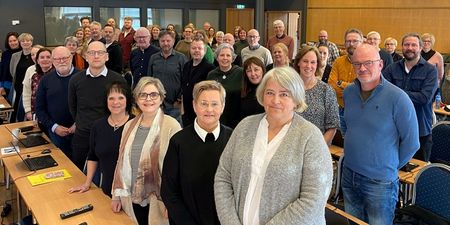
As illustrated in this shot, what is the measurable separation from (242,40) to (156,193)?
5.83 metres

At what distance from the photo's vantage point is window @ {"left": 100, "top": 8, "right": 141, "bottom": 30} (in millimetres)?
11109

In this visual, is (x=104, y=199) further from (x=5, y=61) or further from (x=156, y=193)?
(x=5, y=61)

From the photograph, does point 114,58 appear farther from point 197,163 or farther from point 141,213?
point 197,163

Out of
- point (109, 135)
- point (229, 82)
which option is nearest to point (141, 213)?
point (109, 135)

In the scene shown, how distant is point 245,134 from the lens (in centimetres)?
197

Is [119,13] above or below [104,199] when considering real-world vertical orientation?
above

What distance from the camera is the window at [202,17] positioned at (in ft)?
41.4

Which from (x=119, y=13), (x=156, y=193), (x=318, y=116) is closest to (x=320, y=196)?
(x=156, y=193)

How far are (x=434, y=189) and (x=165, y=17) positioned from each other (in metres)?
10.4

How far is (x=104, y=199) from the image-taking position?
2811 mm

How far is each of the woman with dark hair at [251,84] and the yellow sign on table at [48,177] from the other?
1.58 metres

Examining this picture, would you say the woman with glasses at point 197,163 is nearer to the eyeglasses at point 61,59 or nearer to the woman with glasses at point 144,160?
the woman with glasses at point 144,160

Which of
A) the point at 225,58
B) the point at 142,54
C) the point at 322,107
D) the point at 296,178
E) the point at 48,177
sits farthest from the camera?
the point at 142,54

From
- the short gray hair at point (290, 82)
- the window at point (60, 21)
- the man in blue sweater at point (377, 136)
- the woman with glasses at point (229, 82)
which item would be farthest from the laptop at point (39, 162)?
the window at point (60, 21)
